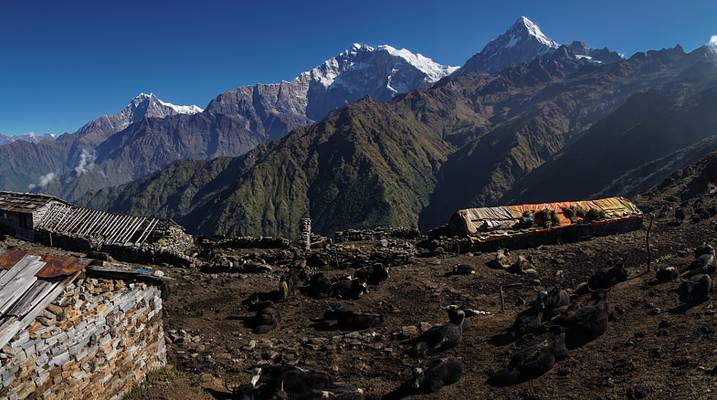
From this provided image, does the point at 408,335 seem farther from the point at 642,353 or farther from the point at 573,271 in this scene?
the point at 573,271

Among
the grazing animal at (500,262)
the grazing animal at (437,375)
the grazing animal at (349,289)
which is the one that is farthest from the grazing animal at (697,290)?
the grazing animal at (349,289)

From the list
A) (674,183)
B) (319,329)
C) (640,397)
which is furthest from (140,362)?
(674,183)

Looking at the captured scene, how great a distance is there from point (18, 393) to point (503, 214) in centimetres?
3015

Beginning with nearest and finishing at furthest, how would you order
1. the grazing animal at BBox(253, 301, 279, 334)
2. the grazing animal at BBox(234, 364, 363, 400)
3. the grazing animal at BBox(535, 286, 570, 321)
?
1. the grazing animal at BBox(234, 364, 363, 400)
2. the grazing animal at BBox(535, 286, 570, 321)
3. the grazing animal at BBox(253, 301, 279, 334)

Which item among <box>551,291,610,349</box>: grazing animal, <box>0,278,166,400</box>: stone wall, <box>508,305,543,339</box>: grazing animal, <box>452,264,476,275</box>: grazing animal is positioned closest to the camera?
<box>0,278,166,400</box>: stone wall

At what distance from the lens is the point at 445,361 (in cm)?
1311

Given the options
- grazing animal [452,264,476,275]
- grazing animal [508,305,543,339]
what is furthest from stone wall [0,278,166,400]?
grazing animal [452,264,476,275]

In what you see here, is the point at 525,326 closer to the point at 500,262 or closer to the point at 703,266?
the point at 703,266

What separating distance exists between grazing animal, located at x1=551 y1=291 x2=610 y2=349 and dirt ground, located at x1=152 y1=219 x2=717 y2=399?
262 millimetres

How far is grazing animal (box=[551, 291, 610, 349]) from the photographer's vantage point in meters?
14.2

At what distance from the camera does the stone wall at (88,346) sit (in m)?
9.75

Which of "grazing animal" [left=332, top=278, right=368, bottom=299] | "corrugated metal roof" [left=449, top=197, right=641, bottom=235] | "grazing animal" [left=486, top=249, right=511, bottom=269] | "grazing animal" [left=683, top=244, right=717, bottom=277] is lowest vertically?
"grazing animal" [left=332, top=278, right=368, bottom=299]

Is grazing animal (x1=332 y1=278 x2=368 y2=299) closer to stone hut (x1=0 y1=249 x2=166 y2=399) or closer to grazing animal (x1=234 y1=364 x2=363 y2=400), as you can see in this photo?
grazing animal (x1=234 y1=364 x2=363 y2=400)

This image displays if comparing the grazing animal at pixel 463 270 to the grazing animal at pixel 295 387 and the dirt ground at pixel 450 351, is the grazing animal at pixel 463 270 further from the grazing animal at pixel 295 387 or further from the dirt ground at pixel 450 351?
the grazing animal at pixel 295 387
